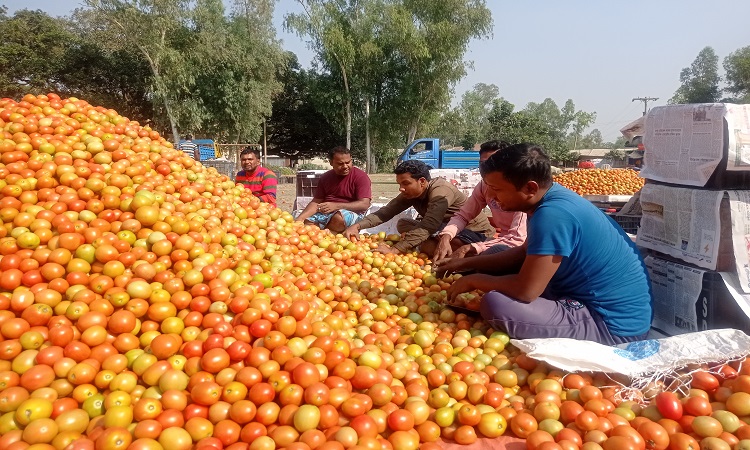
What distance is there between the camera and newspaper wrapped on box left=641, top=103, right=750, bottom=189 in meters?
2.95

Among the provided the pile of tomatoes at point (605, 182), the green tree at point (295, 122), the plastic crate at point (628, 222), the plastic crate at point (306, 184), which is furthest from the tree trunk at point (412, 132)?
the plastic crate at point (628, 222)

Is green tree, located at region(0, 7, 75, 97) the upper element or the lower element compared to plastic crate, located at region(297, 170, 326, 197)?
upper

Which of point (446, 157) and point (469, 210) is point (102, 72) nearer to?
point (446, 157)

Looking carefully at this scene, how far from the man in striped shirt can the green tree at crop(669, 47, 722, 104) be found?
186 ft

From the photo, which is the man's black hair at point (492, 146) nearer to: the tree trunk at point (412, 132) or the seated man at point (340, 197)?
the seated man at point (340, 197)

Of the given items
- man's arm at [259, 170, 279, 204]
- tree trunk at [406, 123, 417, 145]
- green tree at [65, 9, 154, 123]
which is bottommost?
man's arm at [259, 170, 279, 204]

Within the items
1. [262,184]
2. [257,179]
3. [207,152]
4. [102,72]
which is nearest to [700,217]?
[262,184]

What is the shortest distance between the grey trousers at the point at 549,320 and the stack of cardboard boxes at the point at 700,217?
2.26 feet

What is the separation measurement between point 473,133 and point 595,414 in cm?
4640

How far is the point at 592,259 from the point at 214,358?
215cm

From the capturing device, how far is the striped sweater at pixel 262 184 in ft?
22.4

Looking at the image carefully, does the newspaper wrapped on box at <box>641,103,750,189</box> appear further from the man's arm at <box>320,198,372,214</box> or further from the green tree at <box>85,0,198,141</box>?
the green tree at <box>85,0,198,141</box>

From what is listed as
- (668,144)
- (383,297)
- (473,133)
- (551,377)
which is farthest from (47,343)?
(473,133)

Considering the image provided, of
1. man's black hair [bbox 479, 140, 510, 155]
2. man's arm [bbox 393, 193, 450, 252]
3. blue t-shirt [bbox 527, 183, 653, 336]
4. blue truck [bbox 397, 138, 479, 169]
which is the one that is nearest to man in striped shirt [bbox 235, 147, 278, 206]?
man's arm [bbox 393, 193, 450, 252]
